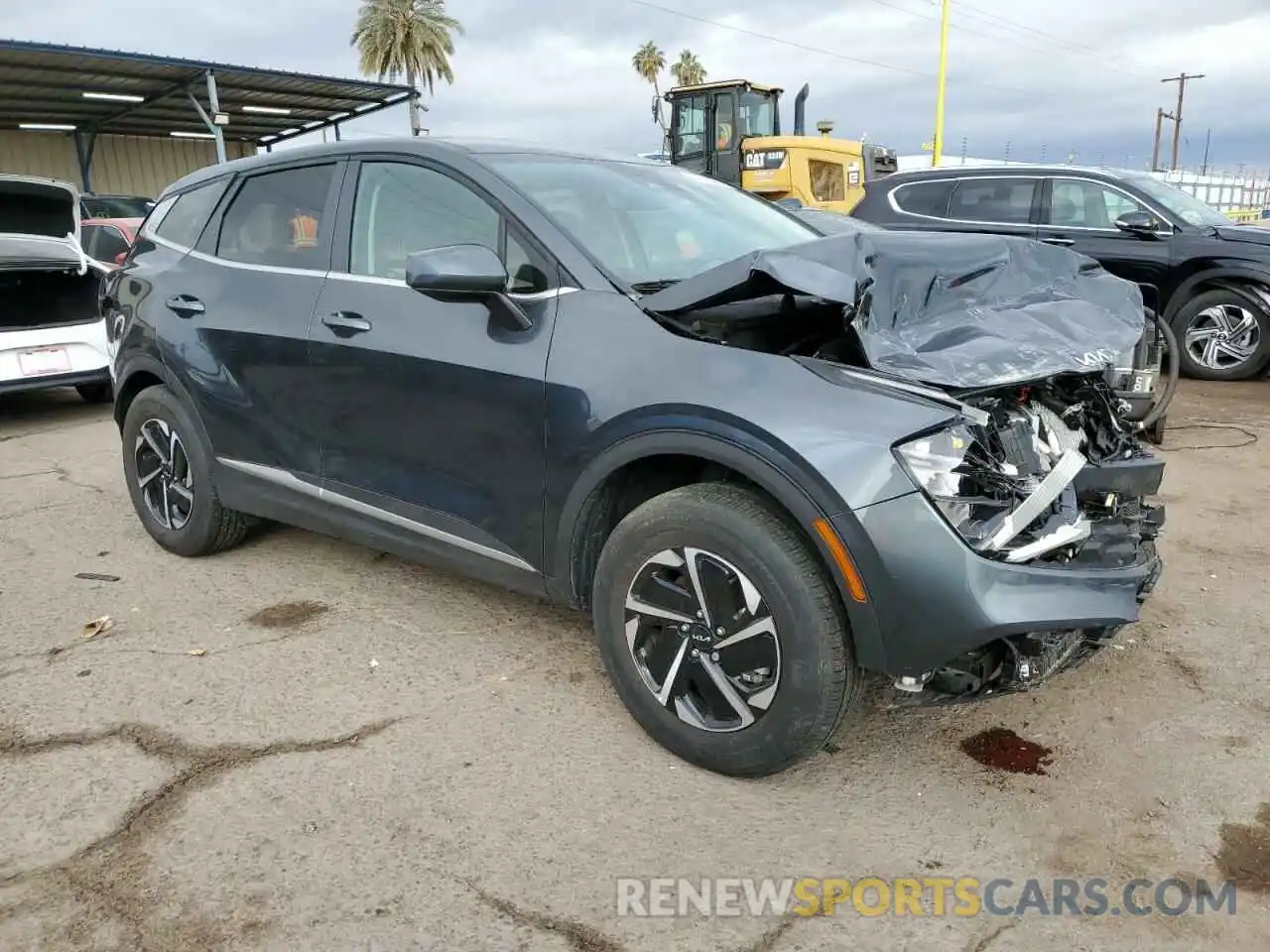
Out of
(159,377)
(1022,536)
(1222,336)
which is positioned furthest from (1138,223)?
(159,377)

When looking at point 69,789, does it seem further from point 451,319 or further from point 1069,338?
point 1069,338

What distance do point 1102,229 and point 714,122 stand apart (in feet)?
25.8

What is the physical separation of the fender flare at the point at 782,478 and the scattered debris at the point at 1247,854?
919mm

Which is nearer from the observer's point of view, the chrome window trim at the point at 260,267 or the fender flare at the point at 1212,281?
the chrome window trim at the point at 260,267

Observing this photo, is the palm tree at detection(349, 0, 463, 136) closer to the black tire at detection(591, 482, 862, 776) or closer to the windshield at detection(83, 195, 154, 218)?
the windshield at detection(83, 195, 154, 218)

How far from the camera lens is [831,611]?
94.1 inches

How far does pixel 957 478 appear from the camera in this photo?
2.31 meters

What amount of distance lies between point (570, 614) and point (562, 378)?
1.25m

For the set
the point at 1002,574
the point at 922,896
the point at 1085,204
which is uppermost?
the point at 1085,204

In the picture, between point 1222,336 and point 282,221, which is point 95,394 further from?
point 1222,336

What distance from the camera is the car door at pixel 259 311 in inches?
142

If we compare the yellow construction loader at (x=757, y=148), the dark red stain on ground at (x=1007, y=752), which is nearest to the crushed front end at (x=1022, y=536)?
the dark red stain on ground at (x=1007, y=752)

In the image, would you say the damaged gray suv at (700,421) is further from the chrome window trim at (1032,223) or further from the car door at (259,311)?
the chrome window trim at (1032,223)

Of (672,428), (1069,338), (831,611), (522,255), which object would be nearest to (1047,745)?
(831,611)
